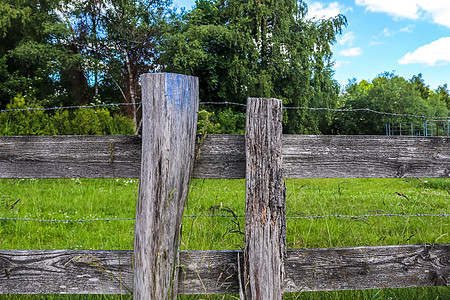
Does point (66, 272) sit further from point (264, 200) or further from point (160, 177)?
point (264, 200)

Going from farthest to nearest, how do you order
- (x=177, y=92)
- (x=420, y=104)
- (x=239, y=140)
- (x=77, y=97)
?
1. (x=420, y=104)
2. (x=77, y=97)
3. (x=239, y=140)
4. (x=177, y=92)

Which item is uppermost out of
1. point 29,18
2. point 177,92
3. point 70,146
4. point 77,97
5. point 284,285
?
point 29,18

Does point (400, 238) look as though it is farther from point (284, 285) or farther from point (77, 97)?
point (77, 97)

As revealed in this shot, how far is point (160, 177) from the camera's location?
2.02m

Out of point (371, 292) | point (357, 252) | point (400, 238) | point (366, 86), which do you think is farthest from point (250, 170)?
point (366, 86)

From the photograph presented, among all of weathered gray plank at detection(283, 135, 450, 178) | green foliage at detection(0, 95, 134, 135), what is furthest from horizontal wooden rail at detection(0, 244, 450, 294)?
green foliage at detection(0, 95, 134, 135)

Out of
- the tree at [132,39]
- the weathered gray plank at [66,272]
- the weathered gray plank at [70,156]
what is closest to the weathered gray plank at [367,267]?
the weathered gray plank at [66,272]

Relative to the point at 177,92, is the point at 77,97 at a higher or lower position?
higher

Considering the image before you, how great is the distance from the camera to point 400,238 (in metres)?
3.96

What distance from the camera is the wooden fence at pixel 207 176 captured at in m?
2.03

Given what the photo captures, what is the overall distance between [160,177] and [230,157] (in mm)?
435

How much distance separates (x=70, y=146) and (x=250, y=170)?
111 centimetres

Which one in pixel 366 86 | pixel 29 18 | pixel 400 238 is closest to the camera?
pixel 400 238

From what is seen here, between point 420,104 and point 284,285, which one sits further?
point 420,104
